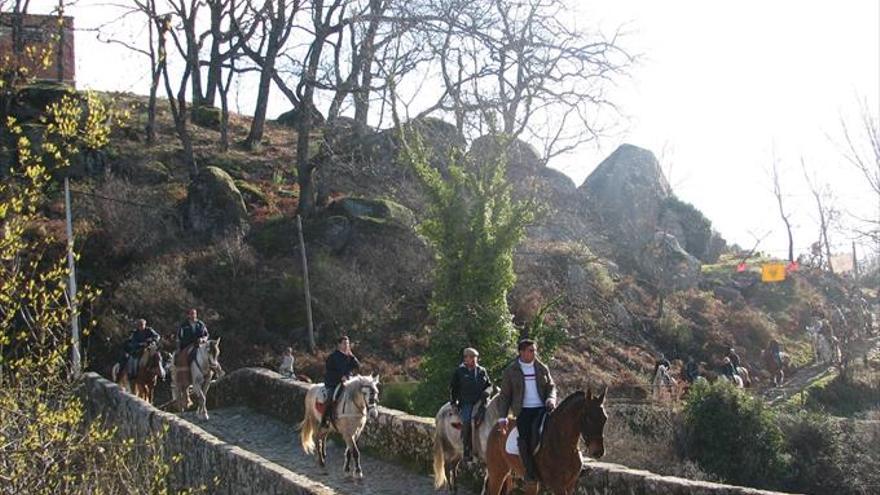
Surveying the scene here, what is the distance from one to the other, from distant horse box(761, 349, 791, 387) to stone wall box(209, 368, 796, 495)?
22280 millimetres

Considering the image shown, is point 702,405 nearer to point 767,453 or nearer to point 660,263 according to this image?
point 767,453

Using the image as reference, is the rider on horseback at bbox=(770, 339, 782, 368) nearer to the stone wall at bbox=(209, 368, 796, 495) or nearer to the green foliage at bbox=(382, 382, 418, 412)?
the green foliage at bbox=(382, 382, 418, 412)

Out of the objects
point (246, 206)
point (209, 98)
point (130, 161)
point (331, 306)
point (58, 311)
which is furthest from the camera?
point (209, 98)

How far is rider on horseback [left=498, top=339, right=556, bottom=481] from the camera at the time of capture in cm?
1245

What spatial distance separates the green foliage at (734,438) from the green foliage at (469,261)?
4.99 metres

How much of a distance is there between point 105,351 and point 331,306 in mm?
7962

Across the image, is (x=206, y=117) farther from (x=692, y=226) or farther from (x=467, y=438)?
(x=467, y=438)

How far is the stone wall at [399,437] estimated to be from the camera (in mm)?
12000

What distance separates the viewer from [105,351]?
32531 mm

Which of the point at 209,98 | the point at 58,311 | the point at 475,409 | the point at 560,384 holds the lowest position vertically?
the point at 560,384

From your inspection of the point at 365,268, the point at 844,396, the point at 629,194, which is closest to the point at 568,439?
the point at 365,268

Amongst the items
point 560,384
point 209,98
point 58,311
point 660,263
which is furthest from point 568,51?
point 209,98

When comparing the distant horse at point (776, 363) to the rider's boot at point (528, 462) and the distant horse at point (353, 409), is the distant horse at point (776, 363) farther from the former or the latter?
the rider's boot at point (528, 462)

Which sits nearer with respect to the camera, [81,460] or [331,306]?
[81,460]
